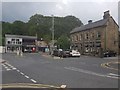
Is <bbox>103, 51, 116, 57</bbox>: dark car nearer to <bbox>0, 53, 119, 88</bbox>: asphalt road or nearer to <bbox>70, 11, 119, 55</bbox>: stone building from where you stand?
<bbox>70, 11, 119, 55</bbox>: stone building

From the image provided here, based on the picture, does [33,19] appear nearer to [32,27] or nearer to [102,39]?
[32,27]

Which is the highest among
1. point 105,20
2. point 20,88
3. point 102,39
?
point 105,20

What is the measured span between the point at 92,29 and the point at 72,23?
228 ft

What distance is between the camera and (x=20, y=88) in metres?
13.1

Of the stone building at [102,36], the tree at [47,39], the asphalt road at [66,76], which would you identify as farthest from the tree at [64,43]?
→ the asphalt road at [66,76]

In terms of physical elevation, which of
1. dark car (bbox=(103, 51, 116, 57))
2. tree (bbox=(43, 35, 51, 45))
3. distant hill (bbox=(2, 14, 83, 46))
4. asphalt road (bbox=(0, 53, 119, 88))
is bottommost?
asphalt road (bbox=(0, 53, 119, 88))

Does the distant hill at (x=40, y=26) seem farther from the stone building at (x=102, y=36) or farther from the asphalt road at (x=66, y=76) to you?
the asphalt road at (x=66, y=76)

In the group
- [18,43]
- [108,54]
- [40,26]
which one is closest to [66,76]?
[108,54]

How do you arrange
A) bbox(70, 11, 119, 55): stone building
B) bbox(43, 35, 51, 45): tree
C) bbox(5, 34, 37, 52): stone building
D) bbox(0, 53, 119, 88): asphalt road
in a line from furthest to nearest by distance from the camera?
bbox(43, 35, 51, 45): tree → bbox(5, 34, 37, 52): stone building → bbox(70, 11, 119, 55): stone building → bbox(0, 53, 119, 88): asphalt road

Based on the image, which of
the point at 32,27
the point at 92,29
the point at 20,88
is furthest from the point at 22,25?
the point at 20,88

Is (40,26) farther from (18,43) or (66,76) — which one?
(66,76)

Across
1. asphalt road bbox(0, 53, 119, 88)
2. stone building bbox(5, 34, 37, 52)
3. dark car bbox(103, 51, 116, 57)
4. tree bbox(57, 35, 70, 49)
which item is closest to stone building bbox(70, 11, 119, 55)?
dark car bbox(103, 51, 116, 57)

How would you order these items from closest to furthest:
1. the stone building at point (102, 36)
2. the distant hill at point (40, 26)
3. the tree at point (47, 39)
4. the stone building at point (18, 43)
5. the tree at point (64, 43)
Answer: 1. the stone building at point (102, 36)
2. the tree at point (64, 43)
3. the stone building at point (18, 43)
4. the tree at point (47, 39)
5. the distant hill at point (40, 26)

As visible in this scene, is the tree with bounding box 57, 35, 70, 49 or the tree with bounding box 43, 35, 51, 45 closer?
the tree with bounding box 57, 35, 70, 49
